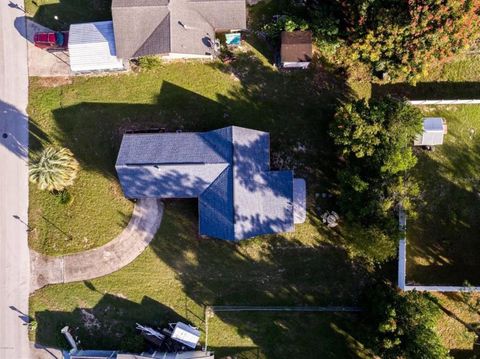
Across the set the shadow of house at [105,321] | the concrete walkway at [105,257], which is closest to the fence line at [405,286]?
the shadow of house at [105,321]

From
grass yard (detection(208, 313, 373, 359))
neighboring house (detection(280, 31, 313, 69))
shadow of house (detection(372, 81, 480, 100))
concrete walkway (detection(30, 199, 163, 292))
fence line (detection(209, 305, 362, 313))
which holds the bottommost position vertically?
grass yard (detection(208, 313, 373, 359))

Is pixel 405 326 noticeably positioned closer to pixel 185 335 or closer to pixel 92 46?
pixel 185 335

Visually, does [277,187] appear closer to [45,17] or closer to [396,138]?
[396,138]

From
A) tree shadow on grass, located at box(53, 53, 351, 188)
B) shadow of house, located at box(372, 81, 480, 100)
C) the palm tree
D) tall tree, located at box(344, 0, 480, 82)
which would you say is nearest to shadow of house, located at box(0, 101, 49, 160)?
tree shadow on grass, located at box(53, 53, 351, 188)

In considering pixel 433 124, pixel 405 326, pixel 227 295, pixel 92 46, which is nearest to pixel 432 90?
pixel 433 124

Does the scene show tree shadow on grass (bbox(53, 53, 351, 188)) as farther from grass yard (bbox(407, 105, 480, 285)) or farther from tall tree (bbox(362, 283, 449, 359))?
tall tree (bbox(362, 283, 449, 359))

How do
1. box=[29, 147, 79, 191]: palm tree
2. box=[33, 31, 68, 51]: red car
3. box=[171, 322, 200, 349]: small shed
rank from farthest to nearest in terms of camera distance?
box=[33, 31, 68, 51]: red car < box=[171, 322, 200, 349]: small shed < box=[29, 147, 79, 191]: palm tree

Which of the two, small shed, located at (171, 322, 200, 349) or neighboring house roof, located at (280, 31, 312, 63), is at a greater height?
neighboring house roof, located at (280, 31, 312, 63)
